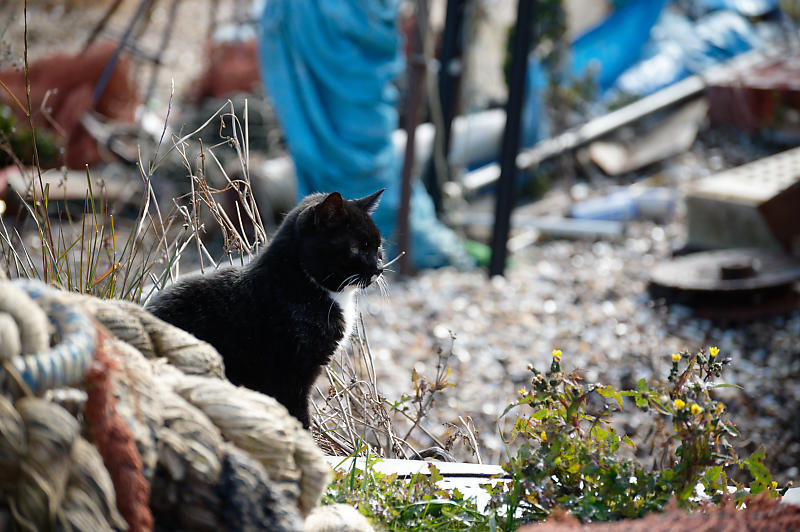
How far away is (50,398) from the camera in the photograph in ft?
3.83

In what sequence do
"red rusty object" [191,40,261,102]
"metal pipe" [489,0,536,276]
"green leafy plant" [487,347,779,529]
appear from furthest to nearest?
"red rusty object" [191,40,261,102], "metal pipe" [489,0,536,276], "green leafy plant" [487,347,779,529]

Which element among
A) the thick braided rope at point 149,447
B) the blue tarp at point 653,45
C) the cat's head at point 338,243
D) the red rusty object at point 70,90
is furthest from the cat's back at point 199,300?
the blue tarp at point 653,45

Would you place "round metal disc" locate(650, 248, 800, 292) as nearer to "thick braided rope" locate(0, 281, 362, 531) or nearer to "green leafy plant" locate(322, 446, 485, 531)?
"green leafy plant" locate(322, 446, 485, 531)

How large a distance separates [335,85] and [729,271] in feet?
10.5

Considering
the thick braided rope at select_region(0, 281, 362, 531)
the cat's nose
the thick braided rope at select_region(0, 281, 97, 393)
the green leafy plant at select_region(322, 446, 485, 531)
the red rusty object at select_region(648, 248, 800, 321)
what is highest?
the thick braided rope at select_region(0, 281, 97, 393)

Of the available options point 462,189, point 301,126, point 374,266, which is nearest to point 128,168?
point 301,126

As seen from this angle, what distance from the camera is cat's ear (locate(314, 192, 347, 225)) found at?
2.28 meters

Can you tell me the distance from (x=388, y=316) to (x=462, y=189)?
2.28 meters

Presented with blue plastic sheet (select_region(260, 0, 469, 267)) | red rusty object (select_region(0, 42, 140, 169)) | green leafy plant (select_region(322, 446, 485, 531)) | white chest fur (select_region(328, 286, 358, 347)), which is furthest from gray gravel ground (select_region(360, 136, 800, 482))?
red rusty object (select_region(0, 42, 140, 169))

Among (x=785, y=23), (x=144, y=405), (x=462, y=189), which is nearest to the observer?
(x=144, y=405)

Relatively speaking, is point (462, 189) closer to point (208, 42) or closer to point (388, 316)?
point (388, 316)

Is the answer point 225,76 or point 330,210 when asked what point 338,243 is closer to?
point 330,210

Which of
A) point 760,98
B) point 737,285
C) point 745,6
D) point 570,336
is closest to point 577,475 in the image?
point 570,336

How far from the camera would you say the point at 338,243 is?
237 centimetres
